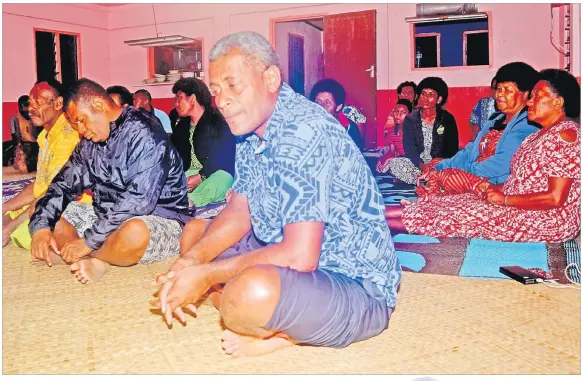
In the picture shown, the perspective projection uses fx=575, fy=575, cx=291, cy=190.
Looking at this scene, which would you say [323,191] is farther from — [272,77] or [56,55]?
[56,55]

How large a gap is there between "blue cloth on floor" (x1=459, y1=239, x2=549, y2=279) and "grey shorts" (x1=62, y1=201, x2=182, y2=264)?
53.1 inches

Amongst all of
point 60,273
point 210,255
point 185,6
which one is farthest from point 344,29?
point 210,255

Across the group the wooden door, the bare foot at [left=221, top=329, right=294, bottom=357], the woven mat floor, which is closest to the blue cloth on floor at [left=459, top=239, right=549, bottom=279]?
the woven mat floor

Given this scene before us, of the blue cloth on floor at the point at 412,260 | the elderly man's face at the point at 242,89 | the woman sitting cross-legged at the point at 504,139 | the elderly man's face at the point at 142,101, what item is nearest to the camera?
the elderly man's face at the point at 242,89

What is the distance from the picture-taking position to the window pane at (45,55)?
29.8 feet

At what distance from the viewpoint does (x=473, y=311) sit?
212 cm

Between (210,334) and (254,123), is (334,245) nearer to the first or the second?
(254,123)

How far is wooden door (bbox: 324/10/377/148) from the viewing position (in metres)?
8.47

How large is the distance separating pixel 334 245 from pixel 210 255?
44cm

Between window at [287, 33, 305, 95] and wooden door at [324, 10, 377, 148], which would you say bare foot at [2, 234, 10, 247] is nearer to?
wooden door at [324, 10, 377, 148]

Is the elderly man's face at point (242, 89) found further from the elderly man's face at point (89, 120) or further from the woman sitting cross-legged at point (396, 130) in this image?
the woman sitting cross-legged at point (396, 130)

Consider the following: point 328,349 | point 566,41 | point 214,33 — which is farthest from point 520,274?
point 214,33

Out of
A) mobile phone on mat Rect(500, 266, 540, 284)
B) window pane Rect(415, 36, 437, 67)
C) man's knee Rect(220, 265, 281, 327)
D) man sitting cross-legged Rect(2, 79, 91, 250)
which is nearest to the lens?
man's knee Rect(220, 265, 281, 327)

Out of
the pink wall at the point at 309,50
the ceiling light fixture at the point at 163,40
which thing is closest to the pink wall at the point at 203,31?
the ceiling light fixture at the point at 163,40
